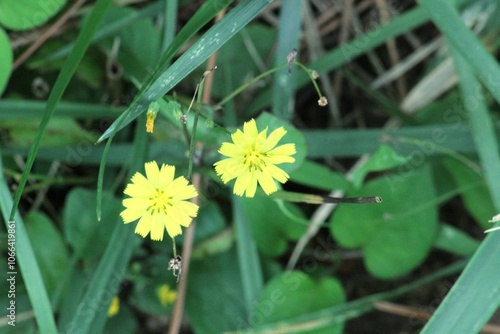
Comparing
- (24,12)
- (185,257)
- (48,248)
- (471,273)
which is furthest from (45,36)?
(471,273)

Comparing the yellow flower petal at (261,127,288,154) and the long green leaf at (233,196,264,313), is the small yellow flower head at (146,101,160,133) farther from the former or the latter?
the long green leaf at (233,196,264,313)

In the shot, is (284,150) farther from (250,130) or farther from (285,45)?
(285,45)

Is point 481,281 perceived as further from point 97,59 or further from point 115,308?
point 97,59

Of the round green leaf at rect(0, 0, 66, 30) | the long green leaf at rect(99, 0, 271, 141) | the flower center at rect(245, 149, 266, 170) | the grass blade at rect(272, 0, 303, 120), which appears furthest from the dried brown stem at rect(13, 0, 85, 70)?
the flower center at rect(245, 149, 266, 170)

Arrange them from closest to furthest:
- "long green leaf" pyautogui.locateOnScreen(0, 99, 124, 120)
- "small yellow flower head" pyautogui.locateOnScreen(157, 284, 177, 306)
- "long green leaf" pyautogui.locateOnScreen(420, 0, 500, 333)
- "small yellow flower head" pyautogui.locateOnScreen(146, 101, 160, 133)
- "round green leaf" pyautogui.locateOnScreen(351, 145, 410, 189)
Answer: "small yellow flower head" pyautogui.locateOnScreen(146, 101, 160, 133) < "long green leaf" pyautogui.locateOnScreen(420, 0, 500, 333) < "round green leaf" pyautogui.locateOnScreen(351, 145, 410, 189) < "long green leaf" pyautogui.locateOnScreen(0, 99, 124, 120) < "small yellow flower head" pyautogui.locateOnScreen(157, 284, 177, 306)

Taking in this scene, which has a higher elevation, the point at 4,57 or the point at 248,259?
the point at 4,57

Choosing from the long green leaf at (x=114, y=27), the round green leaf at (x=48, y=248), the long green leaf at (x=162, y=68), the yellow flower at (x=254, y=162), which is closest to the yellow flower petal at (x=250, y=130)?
the yellow flower at (x=254, y=162)

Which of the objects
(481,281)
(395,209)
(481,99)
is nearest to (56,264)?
(395,209)
